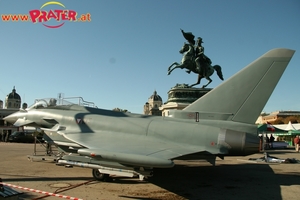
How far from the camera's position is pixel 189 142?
7883 mm

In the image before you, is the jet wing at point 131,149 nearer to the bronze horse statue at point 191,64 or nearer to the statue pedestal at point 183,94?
the statue pedestal at point 183,94

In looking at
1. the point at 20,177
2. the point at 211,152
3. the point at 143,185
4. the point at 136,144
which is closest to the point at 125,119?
the point at 136,144

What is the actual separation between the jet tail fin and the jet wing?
192cm

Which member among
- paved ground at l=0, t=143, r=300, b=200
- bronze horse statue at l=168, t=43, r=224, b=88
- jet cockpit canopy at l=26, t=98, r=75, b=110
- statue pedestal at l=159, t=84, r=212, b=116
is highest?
bronze horse statue at l=168, t=43, r=224, b=88

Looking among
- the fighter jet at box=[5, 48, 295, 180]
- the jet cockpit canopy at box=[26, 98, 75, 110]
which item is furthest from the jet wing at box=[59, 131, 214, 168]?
the jet cockpit canopy at box=[26, 98, 75, 110]

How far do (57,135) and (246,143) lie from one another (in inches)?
288

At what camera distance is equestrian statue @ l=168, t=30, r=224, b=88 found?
26.4 meters

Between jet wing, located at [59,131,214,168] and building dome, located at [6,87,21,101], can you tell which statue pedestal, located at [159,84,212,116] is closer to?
jet wing, located at [59,131,214,168]

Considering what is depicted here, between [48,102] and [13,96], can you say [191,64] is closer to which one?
[48,102]

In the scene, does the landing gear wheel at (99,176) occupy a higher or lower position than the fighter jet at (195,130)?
lower

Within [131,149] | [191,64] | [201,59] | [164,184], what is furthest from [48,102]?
[201,59]

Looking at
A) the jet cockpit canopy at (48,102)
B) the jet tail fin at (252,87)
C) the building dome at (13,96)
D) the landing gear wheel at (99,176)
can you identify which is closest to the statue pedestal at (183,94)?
the jet cockpit canopy at (48,102)

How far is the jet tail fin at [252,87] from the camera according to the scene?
8.04 m

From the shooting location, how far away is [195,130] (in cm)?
799
